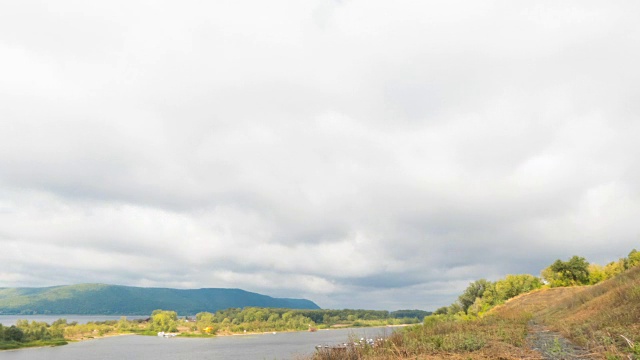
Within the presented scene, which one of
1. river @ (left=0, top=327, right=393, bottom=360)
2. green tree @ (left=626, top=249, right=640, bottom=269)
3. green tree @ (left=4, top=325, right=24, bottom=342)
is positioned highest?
green tree @ (left=626, top=249, right=640, bottom=269)

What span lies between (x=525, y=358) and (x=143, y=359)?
108 metres

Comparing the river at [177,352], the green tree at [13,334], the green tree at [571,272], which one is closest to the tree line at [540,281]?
the green tree at [571,272]

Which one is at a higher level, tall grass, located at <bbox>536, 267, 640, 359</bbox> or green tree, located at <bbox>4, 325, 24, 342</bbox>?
tall grass, located at <bbox>536, 267, 640, 359</bbox>

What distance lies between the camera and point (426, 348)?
21.6 m

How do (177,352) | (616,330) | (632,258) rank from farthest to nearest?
1. (177,352)
2. (632,258)
3. (616,330)

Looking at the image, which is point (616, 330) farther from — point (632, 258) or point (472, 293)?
point (472, 293)

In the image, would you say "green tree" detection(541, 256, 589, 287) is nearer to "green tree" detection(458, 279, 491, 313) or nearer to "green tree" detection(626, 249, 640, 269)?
"green tree" detection(626, 249, 640, 269)

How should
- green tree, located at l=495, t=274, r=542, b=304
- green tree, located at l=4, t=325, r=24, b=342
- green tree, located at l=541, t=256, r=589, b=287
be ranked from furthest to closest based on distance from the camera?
green tree, located at l=4, t=325, r=24, b=342, green tree, located at l=495, t=274, r=542, b=304, green tree, located at l=541, t=256, r=589, b=287

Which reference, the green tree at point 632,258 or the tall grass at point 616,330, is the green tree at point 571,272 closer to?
the green tree at point 632,258

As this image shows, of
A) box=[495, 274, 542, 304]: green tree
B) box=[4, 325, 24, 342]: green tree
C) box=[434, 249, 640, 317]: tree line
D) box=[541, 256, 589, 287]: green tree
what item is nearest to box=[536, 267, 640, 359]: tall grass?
box=[434, 249, 640, 317]: tree line

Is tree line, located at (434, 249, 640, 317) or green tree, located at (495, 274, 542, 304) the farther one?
green tree, located at (495, 274, 542, 304)

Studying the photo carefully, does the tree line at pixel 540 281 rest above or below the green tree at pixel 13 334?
above

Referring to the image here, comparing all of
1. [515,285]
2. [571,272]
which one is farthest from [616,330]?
[515,285]

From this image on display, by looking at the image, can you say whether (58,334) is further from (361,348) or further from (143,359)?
(361,348)
